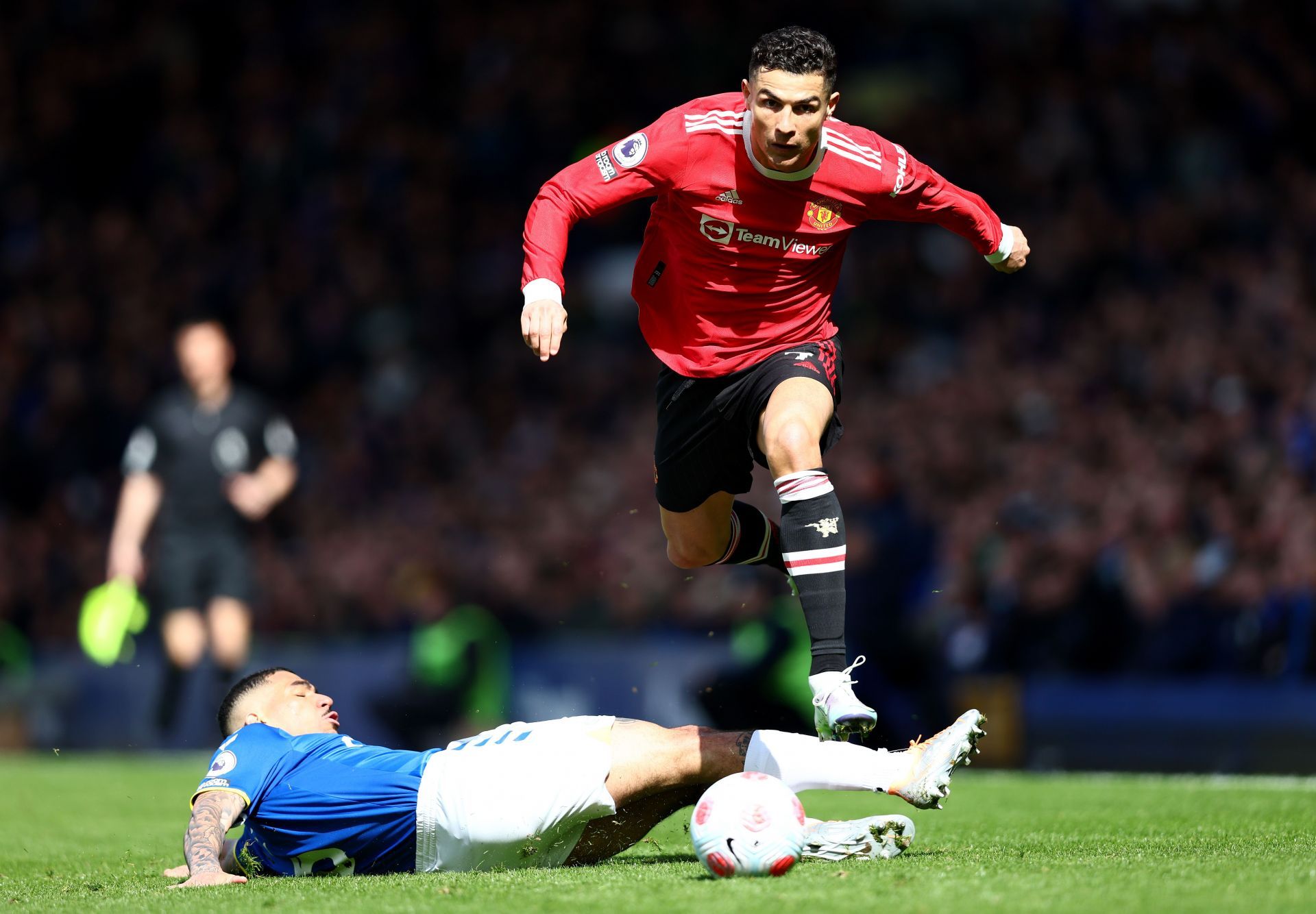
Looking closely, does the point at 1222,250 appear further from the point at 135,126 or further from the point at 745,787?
the point at 135,126

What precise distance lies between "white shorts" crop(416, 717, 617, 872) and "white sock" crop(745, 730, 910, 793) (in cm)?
49

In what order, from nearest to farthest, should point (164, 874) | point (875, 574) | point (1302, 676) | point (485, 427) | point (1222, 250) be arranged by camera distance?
point (164, 874)
point (1302, 676)
point (875, 574)
point (1222, 250)
point (485, 427)

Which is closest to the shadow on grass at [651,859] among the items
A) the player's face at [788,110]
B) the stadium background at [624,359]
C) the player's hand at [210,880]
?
the player's hand at [210,880]

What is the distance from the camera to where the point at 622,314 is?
56.3 feet

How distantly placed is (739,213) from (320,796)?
2.51 meters

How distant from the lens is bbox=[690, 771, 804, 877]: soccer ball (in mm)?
4621

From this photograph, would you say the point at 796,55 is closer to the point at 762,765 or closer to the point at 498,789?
the point at 762,765

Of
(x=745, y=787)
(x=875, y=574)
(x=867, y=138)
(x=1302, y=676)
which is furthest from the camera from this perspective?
(x=875, y=574)

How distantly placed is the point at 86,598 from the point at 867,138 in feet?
38.0

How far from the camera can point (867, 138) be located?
6.05 meters

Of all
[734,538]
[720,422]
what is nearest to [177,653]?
[734,538]

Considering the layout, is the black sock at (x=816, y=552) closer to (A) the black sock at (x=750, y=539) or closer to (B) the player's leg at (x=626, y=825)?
(B) the player's leg at (x=626, y=825)

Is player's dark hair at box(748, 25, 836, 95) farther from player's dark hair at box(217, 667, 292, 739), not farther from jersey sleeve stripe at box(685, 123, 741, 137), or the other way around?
player's dark hair at box(217, 667, 292, 739)

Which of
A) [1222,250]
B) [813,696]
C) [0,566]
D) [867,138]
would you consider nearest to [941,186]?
[867,138]
